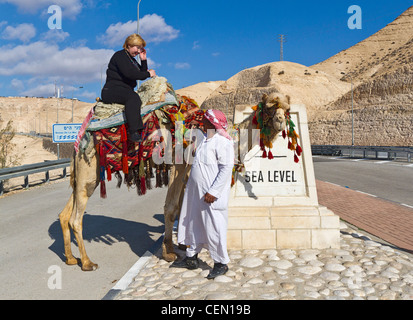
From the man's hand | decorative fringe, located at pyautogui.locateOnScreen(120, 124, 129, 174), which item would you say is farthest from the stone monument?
decorative fringe, located at pyautogui.locateOnScreen(120, 124, 129, 174)

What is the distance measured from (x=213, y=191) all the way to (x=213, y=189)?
0.03 m

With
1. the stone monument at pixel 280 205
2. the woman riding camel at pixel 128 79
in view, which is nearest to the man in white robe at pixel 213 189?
the woman riding camel at pixel 128 79

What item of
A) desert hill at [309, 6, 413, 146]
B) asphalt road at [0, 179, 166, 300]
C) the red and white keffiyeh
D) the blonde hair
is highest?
desert hill at [309, 6, 413, 146]

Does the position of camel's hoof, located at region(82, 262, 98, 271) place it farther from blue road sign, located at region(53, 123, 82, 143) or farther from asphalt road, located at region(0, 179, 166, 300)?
blue road sign, located at region(53, 123, 82, 143)

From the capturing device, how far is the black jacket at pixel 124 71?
4.82m

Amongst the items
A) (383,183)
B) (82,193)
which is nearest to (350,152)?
(383,183)

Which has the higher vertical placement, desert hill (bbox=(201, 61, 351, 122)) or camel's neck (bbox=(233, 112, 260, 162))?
desert hill (bbox=(201, 61, 351, 122))

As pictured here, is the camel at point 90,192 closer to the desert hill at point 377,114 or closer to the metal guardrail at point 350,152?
the metal guardrail at point 350,152

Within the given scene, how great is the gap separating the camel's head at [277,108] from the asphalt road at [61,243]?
2986 mm

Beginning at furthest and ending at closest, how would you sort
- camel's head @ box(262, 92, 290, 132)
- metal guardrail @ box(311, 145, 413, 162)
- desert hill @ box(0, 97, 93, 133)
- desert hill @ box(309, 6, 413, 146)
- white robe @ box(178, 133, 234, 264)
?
1. desert hill @ box(0, 97, 93, 133)
2. desert hill @ box(309, 6, 413, 146)
3. metal guardrail @ box(311, 145, 413, 162)
4. camel's head @ box(262, 92, 290, 132)
5. white robe @ box(178, 133, 234, 264)

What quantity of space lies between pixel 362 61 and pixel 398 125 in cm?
8576

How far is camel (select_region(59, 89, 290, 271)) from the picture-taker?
4922mm

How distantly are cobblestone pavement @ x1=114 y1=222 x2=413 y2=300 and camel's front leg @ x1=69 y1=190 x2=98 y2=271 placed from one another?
785 millimetres

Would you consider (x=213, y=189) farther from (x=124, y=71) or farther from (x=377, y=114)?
(x=377, y=114)
